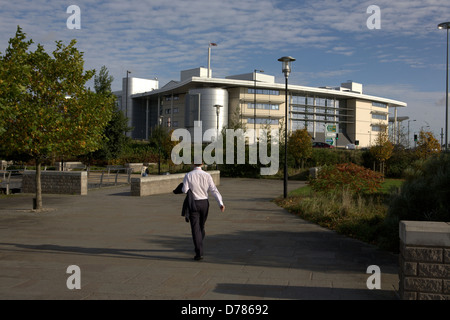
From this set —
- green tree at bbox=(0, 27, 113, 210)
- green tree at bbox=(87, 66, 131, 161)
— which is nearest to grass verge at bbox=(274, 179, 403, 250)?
green tree at bbox=(0, 27, 113, 210)

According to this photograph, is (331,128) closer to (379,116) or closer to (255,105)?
(379,116)

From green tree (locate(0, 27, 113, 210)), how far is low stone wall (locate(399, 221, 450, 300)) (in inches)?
426

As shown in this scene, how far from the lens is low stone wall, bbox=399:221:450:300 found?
4.62m

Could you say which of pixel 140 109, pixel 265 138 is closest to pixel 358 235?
pixel 265 138

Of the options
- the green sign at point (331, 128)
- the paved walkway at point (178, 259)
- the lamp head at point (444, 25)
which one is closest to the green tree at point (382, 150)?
the lamp head at point (444, 25)

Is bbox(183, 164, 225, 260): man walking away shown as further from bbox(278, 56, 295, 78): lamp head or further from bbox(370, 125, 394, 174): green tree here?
bbox(370, 125, 394, 174): green tree

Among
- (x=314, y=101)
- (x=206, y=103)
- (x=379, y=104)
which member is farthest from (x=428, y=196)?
(x=379, y=104)

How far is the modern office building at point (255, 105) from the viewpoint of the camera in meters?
80.1

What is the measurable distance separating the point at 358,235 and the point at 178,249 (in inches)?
160

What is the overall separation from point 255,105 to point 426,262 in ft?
254

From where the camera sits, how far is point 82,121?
13.2 m

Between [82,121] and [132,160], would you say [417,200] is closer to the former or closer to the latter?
[82,121]

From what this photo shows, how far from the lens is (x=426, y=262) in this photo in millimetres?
4688

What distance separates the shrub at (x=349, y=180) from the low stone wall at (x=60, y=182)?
10.1 m
